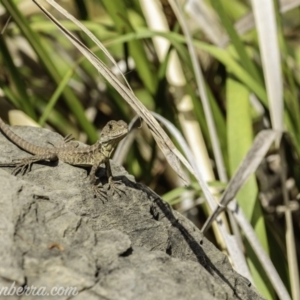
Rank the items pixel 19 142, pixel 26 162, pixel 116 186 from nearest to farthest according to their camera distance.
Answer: pixel 116 186 → pixel 26 162 → pixel 19 142

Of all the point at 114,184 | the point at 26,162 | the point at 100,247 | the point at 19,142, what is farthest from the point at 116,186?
the point at 100,247

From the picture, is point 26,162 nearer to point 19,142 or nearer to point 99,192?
point 19,142

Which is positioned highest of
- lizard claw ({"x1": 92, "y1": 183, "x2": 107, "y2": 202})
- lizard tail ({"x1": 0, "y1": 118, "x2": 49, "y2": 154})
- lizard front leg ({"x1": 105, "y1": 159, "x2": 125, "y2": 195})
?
lizard tail ({"x1": 0, "y1": 118, "x2": 49, "y2": 154})

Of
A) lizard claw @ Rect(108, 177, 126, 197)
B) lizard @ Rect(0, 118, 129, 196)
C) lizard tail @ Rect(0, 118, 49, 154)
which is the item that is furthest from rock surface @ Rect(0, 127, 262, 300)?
lizard tail @ Rect(0, 118, 49, 154)

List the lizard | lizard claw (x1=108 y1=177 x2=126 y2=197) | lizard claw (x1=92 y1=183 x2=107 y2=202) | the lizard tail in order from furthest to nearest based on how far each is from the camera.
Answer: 1. the lizard tail
2. the lizard
3. lizard claw (x1=108 y1=177 x2=126 y2=197)
4. lizard claw (x1=92 y1=183 x2=107 y2=202)

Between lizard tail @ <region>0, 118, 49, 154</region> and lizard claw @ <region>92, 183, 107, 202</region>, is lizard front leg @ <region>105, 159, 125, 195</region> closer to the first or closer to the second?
lizard claw @ <region>92, 183, 107, 202</region>

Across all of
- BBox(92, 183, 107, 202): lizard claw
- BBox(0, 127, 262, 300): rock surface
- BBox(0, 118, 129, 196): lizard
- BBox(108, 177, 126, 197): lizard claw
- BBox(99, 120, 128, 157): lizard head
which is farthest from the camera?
BBox(99, 120, 128, 157): lizard head

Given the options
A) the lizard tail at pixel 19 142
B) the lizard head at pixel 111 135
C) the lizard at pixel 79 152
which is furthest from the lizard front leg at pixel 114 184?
the lizard tail at pixel 19 142

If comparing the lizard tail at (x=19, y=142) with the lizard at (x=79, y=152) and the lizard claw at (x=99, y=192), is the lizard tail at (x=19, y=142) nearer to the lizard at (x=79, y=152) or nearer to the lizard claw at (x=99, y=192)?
the lizard at (x=79, y=152)
